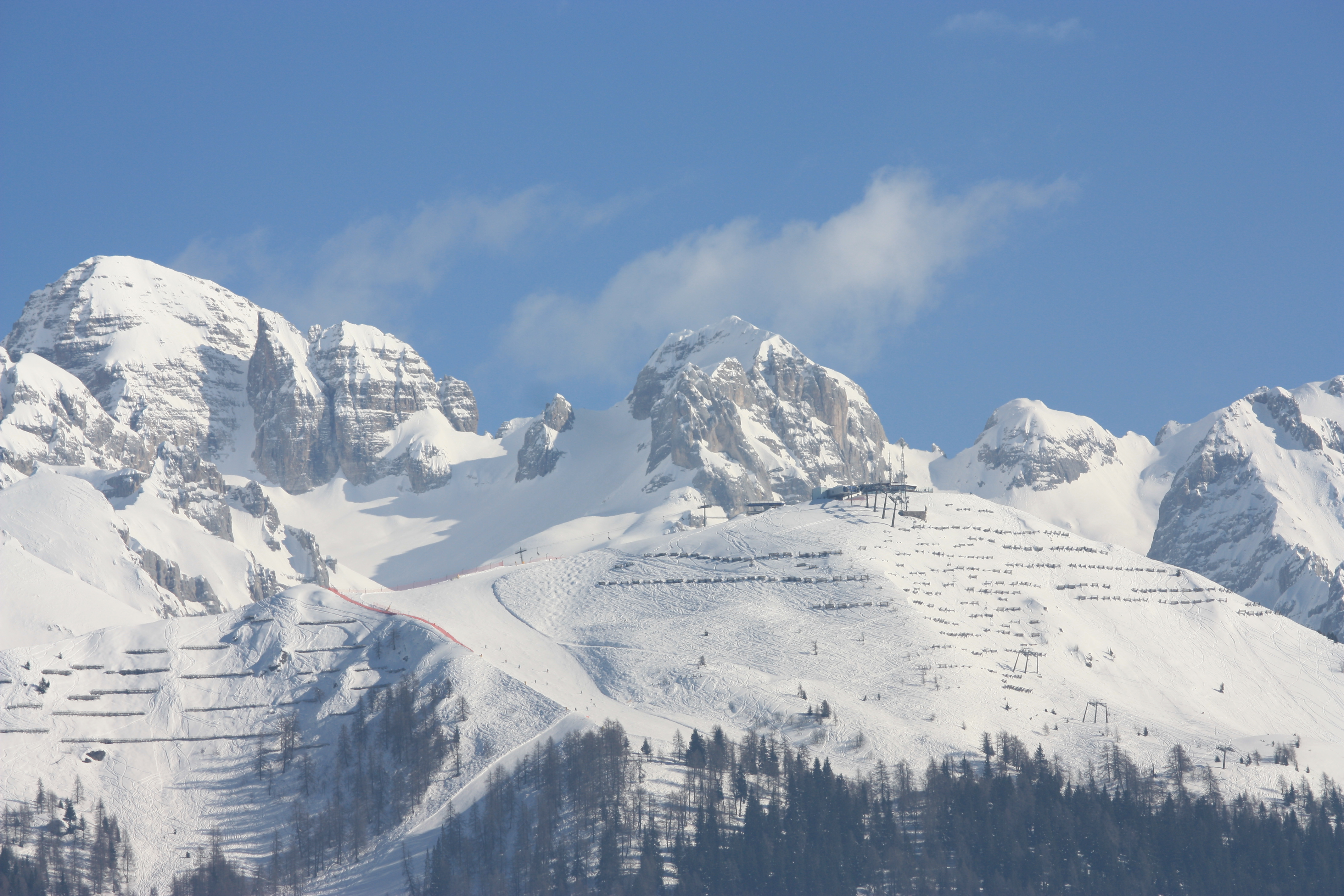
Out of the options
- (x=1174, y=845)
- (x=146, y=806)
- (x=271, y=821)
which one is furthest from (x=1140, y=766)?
(x=146, y=806)

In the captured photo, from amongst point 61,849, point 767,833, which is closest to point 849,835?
point 767,833

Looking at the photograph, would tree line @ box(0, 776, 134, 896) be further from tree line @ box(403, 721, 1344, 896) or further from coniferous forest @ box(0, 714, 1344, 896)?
tree line @ box(403, 721, 1344, 896)

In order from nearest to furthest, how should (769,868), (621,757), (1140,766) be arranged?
(769,868), (621,757), (1140,766)

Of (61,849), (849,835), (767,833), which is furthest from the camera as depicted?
(61,849)

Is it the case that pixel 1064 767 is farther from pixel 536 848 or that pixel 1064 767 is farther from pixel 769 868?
pixel 536 848

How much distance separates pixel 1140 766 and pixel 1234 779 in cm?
1050

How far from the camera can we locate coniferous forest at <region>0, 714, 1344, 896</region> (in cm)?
16400

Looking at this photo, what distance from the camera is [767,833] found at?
168625 millimetres

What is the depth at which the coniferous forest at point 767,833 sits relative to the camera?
164000 millimetres

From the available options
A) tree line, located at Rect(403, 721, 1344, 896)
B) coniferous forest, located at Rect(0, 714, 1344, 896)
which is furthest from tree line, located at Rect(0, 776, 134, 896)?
tree line, located at Rect(403, 721, 1344, 896)

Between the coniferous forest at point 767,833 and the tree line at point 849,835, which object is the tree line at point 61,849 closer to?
the coniferous forest at point 767,833

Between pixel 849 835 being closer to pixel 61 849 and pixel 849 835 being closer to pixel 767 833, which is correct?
pixel 767 833

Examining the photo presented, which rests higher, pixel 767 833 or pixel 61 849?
pixel 61 849

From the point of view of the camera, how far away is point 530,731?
19625 cm
